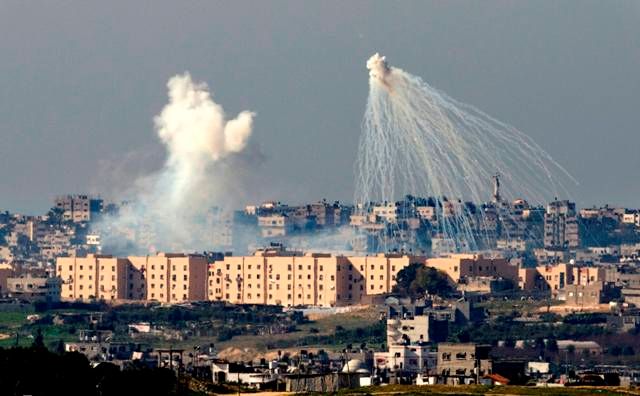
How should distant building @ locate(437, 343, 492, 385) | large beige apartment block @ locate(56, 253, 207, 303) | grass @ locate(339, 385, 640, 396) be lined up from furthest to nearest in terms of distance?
large beige apartment block @ locate(56, 253, 207, 303)
distant building @ locate(437, 343, 492, 385)
grass @ locate(339, 385, 640, 396)

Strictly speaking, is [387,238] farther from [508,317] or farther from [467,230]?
[508,317]

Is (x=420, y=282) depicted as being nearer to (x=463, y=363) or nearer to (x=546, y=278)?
(x=546, y=278)

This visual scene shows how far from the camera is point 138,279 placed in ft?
496

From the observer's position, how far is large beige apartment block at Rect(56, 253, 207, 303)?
491ft

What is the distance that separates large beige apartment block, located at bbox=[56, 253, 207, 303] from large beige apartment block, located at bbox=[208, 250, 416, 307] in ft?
4.95

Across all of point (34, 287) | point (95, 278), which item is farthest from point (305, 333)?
point (95, 278)

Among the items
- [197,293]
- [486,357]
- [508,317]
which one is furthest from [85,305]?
[486,357]

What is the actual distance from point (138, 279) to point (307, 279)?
34.1 ft

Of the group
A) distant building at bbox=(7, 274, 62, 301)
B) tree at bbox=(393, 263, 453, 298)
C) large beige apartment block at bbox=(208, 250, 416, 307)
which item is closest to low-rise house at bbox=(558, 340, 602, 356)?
tree at bbox=(393, 263, 453, 298)

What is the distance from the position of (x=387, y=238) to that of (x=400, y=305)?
58048 millimetres

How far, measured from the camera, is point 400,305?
A: 422 ft

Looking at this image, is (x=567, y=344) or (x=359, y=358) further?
(x=567, y=344)

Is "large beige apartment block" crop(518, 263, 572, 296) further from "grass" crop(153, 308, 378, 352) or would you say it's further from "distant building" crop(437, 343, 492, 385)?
"distant building" crop(437, 343, 492, 385)

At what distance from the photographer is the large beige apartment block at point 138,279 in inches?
5892
